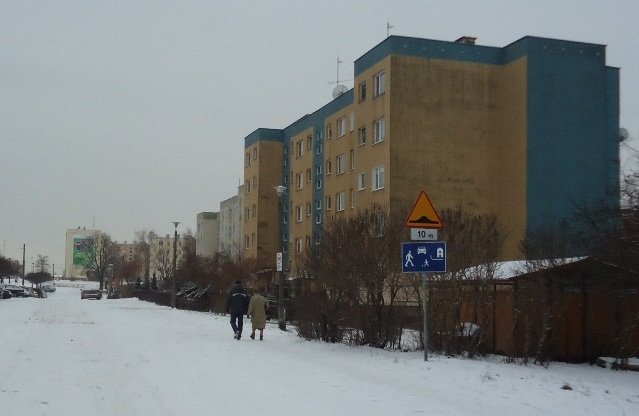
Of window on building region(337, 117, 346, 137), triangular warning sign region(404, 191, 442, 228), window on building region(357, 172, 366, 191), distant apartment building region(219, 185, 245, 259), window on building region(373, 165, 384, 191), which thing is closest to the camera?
triangular warning sign region(404, 191, 442, 228)

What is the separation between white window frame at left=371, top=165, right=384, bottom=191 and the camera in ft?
136

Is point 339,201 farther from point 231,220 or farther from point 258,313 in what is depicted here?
point 231,220

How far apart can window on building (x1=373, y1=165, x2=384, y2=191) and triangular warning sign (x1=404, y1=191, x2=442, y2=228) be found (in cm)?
2581

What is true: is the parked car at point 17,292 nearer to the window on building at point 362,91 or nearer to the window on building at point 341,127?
the window on building at point 341,127

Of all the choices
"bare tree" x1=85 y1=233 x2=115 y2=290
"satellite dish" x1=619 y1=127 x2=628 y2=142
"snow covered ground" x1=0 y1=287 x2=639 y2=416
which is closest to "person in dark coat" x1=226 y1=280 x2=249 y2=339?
"snow covered ground" x1=0 y1=287 x2=639 y2=416

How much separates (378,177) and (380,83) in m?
5.09

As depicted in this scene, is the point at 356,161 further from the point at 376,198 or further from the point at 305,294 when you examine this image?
the point at 305,294

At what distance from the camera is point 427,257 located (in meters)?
15.6

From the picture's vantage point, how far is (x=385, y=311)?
18.4m

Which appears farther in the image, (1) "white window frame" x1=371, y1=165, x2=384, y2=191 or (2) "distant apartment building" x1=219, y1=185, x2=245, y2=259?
(2) "distant apartment building" x1=219, y1=185, x2=245, y2=259

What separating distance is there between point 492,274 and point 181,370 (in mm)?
6953

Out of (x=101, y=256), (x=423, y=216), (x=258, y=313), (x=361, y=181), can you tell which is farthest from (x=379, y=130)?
(x=101, y=256)

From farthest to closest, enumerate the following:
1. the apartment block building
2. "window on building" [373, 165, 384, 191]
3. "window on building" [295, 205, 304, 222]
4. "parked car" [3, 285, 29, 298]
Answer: "parked car" [3, 285, 29, 298]
"window on building" [295, 205, 304, 222]
"window on building" [373, 165, 384, 191]
the apartment block building

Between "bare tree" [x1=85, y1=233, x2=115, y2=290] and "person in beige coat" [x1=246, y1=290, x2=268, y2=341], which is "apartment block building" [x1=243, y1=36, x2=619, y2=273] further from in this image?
"bare tree" [x1=85, y1=233, x2=115, y2=290]
